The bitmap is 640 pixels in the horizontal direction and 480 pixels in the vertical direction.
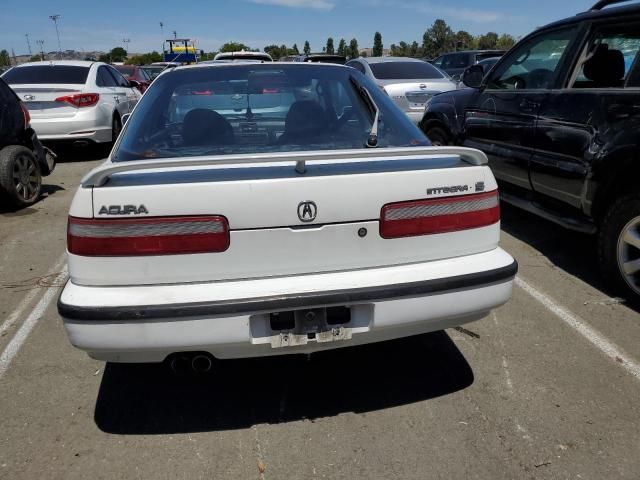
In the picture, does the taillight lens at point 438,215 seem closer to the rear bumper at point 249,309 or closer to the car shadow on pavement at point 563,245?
the rear bumper at point 249,309

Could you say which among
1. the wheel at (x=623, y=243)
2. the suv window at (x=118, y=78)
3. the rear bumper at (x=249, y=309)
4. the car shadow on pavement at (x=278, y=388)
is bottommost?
the car shadow on pavement at (x=278, y=388)

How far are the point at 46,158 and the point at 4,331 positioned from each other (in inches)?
158

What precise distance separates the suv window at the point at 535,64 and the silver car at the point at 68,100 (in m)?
6.62

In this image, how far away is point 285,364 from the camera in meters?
3.08

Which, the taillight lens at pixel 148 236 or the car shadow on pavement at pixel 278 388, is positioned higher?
the taillight lens at pixel 148 236

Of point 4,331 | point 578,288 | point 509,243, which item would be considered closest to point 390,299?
point 578,288

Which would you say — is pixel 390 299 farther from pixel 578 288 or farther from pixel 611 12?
pixel 611 12

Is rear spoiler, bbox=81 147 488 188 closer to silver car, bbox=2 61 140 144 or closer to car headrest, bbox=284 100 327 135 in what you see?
car headrest, bbox=284 100 327 135

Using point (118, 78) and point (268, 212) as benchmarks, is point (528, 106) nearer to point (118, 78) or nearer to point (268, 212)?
point (268, 212)

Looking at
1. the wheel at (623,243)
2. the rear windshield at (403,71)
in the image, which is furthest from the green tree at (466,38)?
the wheel at (623,243)

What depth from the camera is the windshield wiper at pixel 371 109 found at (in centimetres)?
289

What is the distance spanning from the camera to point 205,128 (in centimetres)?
293

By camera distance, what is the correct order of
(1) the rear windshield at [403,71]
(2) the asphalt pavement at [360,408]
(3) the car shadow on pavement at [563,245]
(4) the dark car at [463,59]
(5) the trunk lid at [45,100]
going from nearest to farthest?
1. (2) the asphalt pavement at [360,408]
2. (3) the car shadow on pavement at [563,245]
3. (5) the trunk lid at [45,100]
4. (1) the rear windshield at [403,71]
5. (4) the dark car at [463,59]

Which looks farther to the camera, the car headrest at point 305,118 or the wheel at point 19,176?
the wheel at point 19,176
